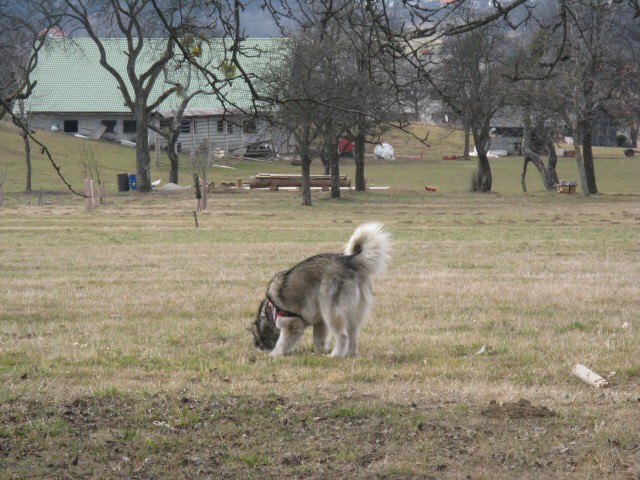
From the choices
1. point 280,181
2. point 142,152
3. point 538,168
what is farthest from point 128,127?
point 538,168

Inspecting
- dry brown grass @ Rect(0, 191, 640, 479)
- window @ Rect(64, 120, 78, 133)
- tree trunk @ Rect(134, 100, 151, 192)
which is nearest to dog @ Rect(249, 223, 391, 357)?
dry brown grass @ Rect(0, 191, 640, 479)

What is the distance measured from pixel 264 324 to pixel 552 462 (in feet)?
15.5

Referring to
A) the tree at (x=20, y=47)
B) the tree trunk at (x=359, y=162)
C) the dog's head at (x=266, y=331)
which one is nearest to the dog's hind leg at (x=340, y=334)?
the dog's head at (x=266, y=331)

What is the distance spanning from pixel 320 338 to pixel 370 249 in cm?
127

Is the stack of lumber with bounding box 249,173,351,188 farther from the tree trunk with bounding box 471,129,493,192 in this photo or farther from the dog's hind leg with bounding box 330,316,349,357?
the dog's hind leg with bounding box 330,316,349,357

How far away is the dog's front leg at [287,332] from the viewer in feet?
31.6

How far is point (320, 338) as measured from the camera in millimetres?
9961

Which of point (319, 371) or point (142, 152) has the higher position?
point (142, 152)

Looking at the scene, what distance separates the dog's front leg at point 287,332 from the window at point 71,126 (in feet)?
261

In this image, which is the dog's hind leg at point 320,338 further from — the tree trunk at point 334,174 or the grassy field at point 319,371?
the tree trunk at point 334,174

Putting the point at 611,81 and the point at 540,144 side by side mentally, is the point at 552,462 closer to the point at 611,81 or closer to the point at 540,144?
the point at 611,81

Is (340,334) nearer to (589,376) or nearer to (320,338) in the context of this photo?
(320,338)

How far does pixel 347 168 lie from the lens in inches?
3132

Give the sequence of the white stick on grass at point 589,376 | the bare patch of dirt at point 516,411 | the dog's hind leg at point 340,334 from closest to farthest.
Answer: the bare patch of dirt at point 516,411 → the white stick on grass at point 589,376 → the dog's hind leg at point 340,334
